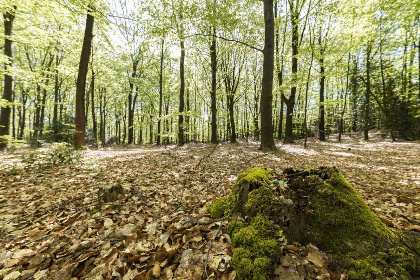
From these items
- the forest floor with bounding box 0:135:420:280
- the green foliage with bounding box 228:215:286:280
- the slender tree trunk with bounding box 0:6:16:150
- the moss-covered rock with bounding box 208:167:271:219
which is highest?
the slender tree trunk with bounding box 0:6:16:150

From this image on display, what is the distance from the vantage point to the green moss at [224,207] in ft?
7.56

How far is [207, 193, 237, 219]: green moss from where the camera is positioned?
2.30m

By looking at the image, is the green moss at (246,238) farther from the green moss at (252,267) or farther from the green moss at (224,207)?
the green moss at (224,207)

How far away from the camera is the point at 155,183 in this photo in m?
4.16

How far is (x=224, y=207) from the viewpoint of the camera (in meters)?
2.41

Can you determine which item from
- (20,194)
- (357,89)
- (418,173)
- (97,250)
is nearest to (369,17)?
(357,89)

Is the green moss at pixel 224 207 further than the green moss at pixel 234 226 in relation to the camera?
Yes

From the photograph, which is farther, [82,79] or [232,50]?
[232,50]

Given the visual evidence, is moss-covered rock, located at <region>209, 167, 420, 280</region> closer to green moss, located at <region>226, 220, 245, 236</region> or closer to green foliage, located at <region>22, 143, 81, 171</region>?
green moss, located at <region>226, 220, 245, 236</region>

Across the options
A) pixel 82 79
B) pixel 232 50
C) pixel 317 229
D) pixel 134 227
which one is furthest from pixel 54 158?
pixel 232 50

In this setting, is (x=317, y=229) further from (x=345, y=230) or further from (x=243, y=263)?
(x=243, y=263)

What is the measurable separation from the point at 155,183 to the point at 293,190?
320cm

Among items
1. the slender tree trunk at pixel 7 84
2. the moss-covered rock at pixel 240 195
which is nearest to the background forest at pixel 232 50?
the slender tree trunk at pixel 7 84

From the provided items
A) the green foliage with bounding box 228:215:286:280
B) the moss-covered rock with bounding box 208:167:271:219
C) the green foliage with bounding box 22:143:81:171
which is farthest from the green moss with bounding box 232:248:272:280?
the green foliage with bounding box 22:143:81:171
